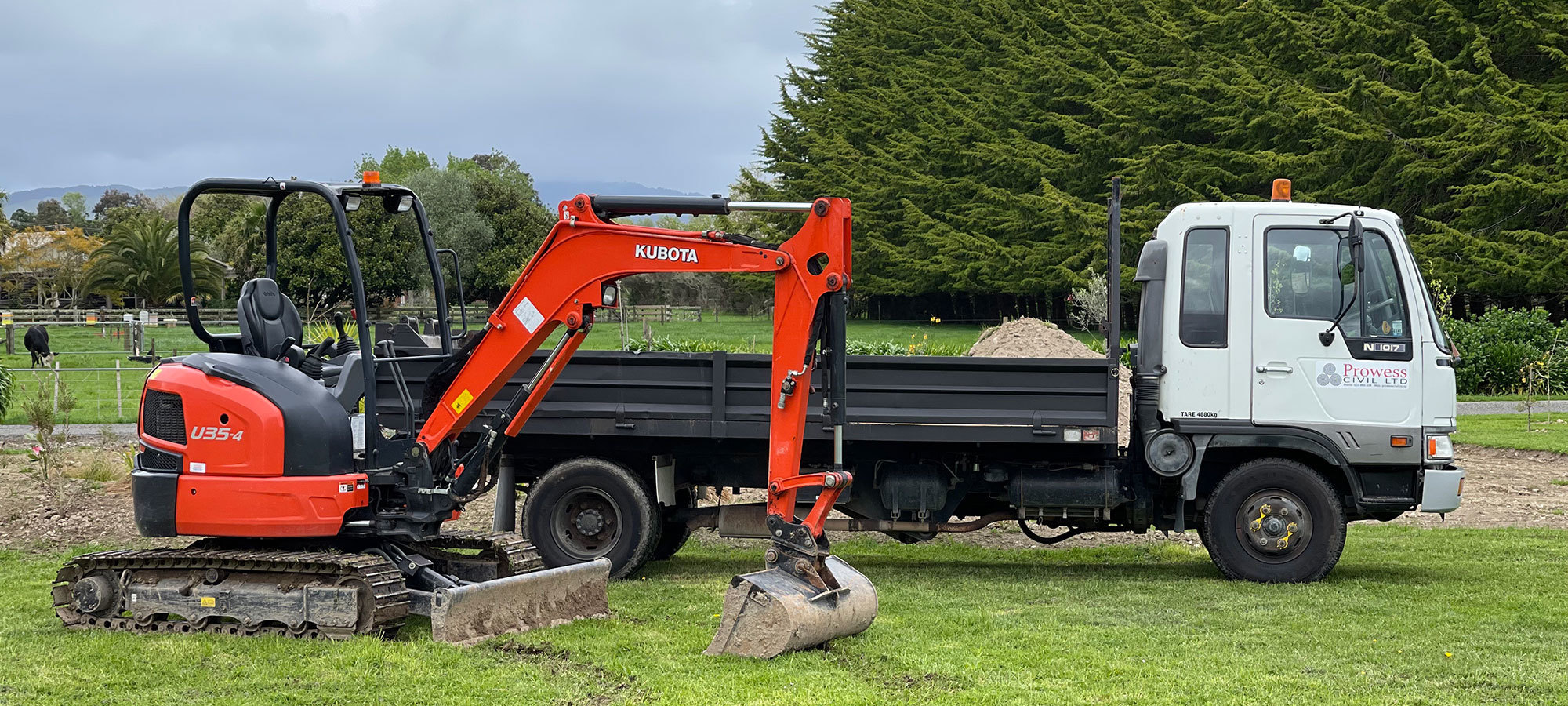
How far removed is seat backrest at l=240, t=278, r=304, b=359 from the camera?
8445mm

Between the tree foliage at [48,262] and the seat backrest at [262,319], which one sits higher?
the tree foliage at [48,262]

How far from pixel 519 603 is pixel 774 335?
2.17 m

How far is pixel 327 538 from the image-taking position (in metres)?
8.60

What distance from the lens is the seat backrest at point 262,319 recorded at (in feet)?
27.7

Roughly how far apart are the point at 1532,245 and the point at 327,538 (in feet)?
108

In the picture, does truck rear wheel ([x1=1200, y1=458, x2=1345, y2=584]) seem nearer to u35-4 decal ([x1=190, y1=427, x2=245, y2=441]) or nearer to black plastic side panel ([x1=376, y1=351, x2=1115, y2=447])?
black plastic side panel ([x1=376, y1=351, x2=1115, y2=447])

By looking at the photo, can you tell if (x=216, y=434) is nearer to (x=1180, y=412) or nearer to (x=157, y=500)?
(x=157, y=500)

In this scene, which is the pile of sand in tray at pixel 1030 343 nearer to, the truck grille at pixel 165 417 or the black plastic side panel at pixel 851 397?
the black plastic side panel at pixel 851 397

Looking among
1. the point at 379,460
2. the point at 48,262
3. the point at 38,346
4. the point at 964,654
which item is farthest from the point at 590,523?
the point at 48,262

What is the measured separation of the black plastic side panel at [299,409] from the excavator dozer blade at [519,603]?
104 centimetres

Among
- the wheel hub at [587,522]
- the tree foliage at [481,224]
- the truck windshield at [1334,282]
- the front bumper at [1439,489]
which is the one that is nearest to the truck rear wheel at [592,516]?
the wheel hub at [587,522]

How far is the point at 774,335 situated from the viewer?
8.09 meters

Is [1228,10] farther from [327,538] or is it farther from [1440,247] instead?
[327,538]

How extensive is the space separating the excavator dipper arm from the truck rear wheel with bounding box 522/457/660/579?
1.53 metres
